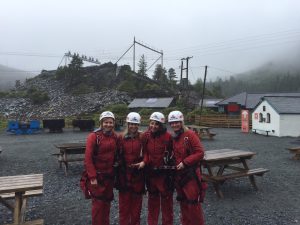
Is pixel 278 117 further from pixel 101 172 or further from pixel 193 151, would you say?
pixel 101 172

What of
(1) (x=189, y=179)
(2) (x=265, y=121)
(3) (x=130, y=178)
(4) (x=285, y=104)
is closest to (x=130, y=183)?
(3) (x=130, y=178)

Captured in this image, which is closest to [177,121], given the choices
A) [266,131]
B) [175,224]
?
[175,224]

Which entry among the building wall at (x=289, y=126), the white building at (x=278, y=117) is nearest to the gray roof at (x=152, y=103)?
the white building at (x=278, y=117)

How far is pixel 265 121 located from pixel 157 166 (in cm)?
2242

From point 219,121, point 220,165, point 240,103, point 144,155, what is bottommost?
point 220,165

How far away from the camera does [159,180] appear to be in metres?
4.95

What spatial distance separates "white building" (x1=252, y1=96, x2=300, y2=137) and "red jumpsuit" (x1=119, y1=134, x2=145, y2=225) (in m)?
20.9

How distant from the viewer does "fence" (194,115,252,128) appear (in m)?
33.8

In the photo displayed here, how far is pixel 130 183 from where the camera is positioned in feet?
16.1

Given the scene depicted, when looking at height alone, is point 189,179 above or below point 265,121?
below

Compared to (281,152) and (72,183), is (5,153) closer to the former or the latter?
(72,183)

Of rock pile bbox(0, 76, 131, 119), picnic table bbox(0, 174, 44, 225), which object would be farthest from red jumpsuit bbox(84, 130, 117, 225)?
rock pile bbox(0, 76, 131, 119)

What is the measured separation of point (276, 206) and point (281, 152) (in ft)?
29.5

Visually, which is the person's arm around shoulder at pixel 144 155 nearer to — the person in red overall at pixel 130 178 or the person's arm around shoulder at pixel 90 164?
the person in red overall at pixel 130 178
